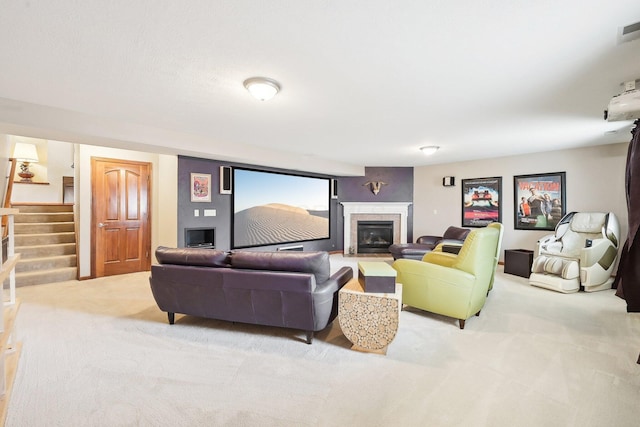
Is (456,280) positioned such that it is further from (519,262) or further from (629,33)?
(519,262)

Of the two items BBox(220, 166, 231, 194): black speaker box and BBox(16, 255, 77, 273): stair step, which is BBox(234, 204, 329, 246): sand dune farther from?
BBox(16, 255, 77, 273): stair step

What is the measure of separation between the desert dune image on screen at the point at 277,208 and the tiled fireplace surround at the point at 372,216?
0.55 m

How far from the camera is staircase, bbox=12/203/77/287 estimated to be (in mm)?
4465

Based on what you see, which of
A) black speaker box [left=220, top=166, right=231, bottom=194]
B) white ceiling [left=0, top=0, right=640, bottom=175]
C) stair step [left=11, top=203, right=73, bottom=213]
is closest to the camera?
white ceiling [left=0, top=0, right=640, bottom=175]

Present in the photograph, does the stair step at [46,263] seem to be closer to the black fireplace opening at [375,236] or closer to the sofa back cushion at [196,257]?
the sofa back cushion at [196,257]

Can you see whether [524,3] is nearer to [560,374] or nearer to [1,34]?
[560,374]

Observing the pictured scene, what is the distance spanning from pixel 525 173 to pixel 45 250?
28.5 feet

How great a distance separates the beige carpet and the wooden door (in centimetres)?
180

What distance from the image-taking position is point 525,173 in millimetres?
5648

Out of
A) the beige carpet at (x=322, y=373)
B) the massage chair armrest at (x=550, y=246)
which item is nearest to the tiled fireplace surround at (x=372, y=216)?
the massage chair armrest at (x=550, y=246)

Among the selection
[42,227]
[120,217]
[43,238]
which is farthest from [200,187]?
[42,227]

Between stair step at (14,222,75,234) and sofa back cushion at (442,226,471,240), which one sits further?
sofa back cushion at (442,226,471,240)

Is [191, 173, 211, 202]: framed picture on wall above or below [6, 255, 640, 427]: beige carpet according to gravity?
above

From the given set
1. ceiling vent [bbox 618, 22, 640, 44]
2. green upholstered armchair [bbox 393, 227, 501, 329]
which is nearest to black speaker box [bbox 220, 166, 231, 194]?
green upholstered armchair [bbox 393, 227, 501, 329]
